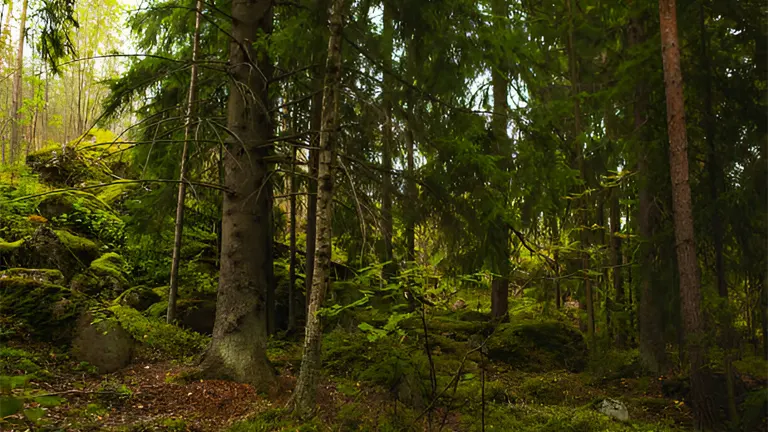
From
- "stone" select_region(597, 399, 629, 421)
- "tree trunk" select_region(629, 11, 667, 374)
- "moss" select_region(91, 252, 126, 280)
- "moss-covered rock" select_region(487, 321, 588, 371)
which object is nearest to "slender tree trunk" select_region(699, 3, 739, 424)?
"tree trunk" select_region(629, 11, 667, 374)

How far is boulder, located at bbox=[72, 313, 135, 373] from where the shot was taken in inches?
255

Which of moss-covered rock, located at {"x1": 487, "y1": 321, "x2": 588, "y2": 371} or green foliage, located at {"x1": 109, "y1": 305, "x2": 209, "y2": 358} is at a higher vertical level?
green foliage, located at {"x1": 109, "y1": 305, "x2": 209, "y2": 358}

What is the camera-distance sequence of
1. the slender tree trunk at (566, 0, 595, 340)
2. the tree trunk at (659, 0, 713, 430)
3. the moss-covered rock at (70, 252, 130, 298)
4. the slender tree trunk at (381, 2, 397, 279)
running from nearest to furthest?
the slender tree trunk at (381, 2, 397, 279) < the tree trunk at (659, 0, 713, 430) < the moss-covered rock at (70, 252, 130, 298) < the slender tree trunk at (566, 0, 595, 340)

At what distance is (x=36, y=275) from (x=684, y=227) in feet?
31.9

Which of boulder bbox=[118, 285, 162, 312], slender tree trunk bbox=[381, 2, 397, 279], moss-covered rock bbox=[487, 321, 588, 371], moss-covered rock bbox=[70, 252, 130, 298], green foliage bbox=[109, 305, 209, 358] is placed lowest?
moss-covered rock bbox=[487, 321, 588, 371]

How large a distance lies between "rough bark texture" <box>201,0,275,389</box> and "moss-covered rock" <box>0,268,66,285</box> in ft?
10.9

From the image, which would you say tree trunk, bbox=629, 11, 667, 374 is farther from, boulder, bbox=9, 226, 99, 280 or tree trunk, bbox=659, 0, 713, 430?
boulder, bbox=9, 226, 99, 280

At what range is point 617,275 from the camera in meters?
12.5

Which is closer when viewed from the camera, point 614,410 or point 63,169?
point 614,410

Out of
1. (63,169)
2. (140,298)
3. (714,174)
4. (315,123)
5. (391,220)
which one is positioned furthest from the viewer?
(63,169)

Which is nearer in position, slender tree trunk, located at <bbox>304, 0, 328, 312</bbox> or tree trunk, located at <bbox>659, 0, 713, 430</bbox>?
slender tree trunk, located at <bbox>304, 0, 328, 312</bbox>

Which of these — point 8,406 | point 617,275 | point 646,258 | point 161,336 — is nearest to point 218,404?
point 161,336


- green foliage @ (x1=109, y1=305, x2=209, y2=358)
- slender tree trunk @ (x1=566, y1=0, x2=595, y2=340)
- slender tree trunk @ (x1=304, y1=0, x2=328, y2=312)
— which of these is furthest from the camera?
slender tree trunk @ (x1=566, y1=0, x2=595, y2=340)

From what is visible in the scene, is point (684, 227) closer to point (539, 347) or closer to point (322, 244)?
point (539, 347)
